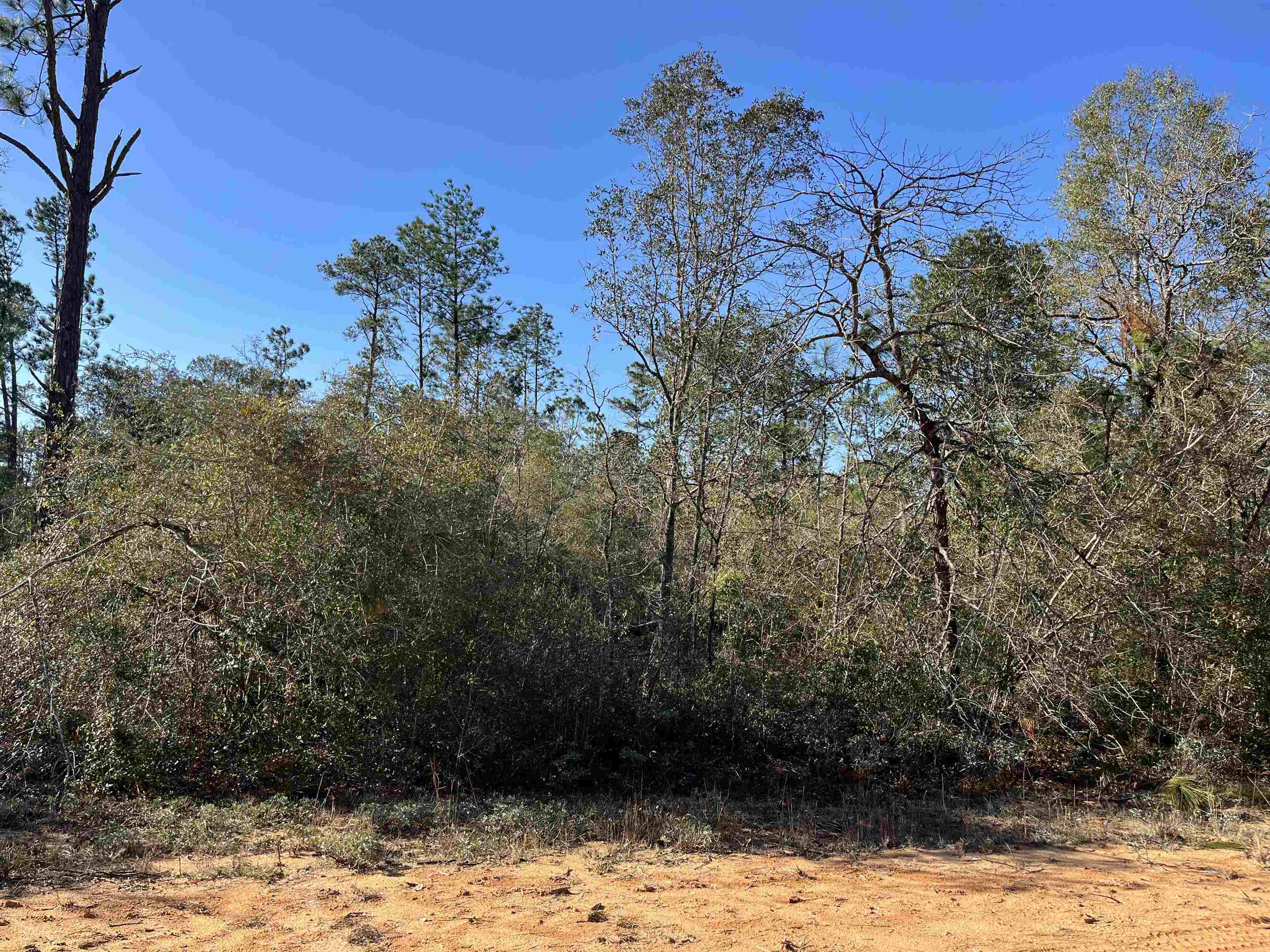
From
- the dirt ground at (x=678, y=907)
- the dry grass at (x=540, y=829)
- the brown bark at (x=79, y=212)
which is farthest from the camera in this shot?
the brown bark at (x=79, y=212)

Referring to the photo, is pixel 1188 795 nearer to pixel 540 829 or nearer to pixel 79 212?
pixel 540 829

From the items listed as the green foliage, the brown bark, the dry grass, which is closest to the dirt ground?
the dry grass

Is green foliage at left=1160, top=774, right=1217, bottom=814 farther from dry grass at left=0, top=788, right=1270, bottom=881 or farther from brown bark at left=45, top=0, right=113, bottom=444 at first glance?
brown bark at left=45, top=0, right=113, bottom=444

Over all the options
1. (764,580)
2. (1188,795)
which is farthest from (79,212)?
(1188,795)

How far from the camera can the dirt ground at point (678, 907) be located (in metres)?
3.66

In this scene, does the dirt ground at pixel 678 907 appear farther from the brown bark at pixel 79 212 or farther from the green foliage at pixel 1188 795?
the brown bark at pixel 79 212

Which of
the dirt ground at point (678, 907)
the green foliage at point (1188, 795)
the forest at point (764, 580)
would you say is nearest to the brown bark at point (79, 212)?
the forest at point (764, 580)

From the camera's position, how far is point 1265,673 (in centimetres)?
676

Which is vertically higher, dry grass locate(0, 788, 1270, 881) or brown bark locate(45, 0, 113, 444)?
brown bark locate(45, 0, 113, 444)

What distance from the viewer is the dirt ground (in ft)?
12.0

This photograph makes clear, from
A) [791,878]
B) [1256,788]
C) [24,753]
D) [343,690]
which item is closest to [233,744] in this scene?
[343,690]

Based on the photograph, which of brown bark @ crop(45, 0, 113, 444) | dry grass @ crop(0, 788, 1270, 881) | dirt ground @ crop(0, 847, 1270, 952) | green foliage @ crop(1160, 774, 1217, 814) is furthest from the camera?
brown bark @ crop(45, 0, 113, 444)

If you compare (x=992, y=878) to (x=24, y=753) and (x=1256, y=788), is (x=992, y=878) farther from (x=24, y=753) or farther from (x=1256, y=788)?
(x=24, y=753)

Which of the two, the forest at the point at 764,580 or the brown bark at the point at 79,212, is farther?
the brown bark at the point at 79,212
